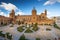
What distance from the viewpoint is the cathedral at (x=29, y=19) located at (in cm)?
468

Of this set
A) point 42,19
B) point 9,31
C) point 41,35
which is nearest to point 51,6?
point 42,19

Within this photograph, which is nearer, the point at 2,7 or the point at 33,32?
the point at 33,32

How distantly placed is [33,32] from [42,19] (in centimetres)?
52

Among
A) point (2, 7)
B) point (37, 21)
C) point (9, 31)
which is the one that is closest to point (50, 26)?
point (37, 21)

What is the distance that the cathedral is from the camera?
468 cm

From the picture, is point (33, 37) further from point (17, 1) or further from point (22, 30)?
point (17, 1)

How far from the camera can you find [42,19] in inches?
183

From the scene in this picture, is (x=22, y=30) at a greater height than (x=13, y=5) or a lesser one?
lesser

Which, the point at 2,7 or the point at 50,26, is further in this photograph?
the point at 2,7

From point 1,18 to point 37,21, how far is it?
123 centimetres

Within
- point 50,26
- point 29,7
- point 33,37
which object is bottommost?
point 33,37

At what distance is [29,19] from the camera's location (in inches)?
186

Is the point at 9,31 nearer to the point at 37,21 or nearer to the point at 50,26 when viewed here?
the point at 37,21

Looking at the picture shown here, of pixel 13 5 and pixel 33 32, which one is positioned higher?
pixel 13 5
